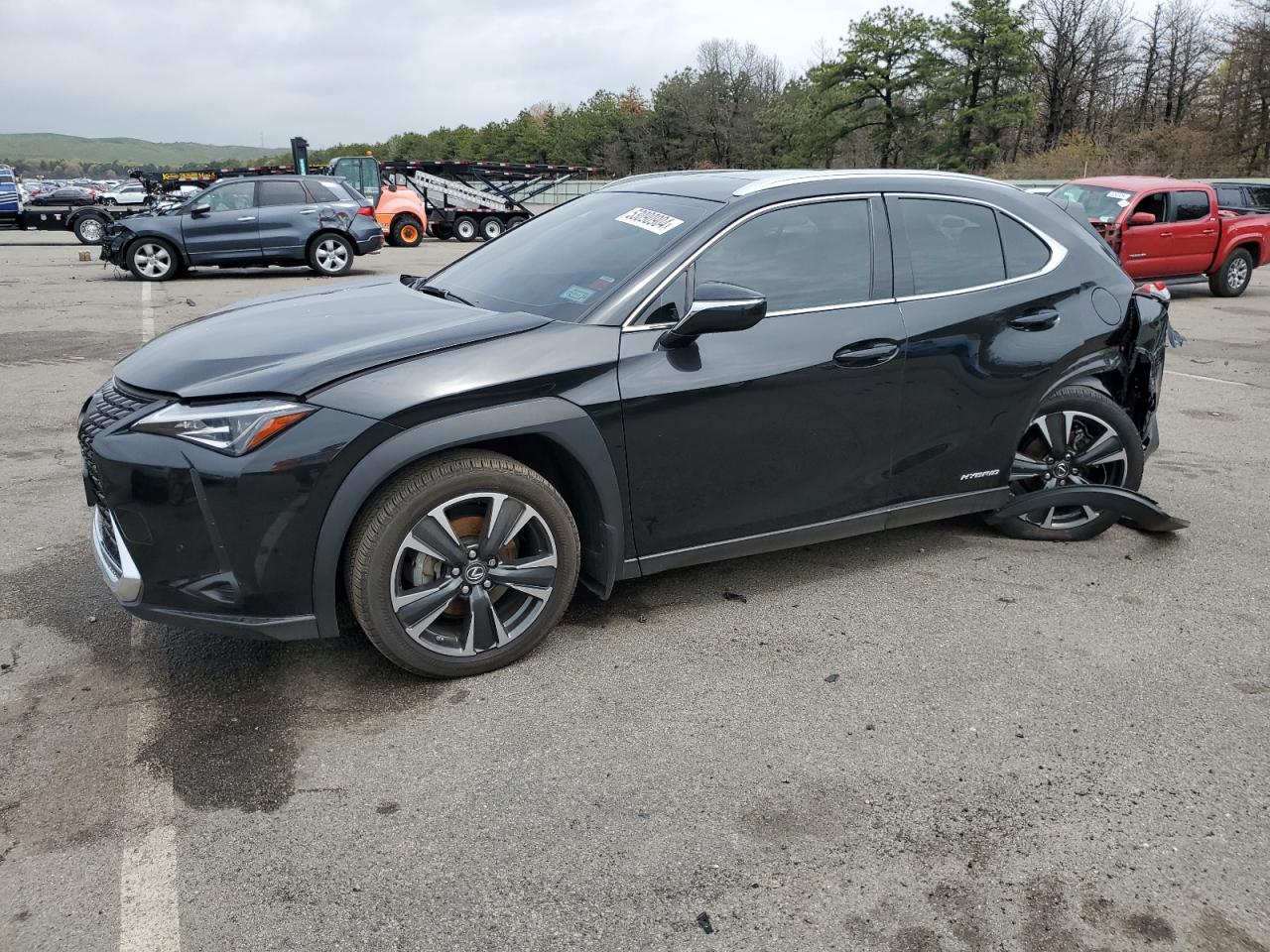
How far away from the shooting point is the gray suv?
16.2 meters

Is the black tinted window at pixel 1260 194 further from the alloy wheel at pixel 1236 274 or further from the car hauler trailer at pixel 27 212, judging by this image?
the car hauler trailer at pixel 27 212

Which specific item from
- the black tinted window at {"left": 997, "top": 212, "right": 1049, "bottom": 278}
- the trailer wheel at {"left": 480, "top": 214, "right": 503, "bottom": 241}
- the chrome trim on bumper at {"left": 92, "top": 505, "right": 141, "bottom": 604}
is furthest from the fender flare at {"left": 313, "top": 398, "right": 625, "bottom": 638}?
the trailer wheel at {"left": 480, "top": 214, "right": 503, "bottom": 241}

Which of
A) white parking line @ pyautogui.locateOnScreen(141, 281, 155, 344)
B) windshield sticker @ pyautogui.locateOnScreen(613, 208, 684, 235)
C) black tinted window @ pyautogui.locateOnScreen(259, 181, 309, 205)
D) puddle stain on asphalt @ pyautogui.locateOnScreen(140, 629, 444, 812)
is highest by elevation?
black tinted window @ pyautogui.locateOnScreen(259, 181, 309, 205)

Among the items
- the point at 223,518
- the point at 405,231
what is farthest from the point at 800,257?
the point at 405,231

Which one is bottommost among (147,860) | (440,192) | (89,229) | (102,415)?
(147,860)

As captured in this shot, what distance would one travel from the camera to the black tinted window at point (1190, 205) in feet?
47.6

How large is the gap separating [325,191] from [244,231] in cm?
155

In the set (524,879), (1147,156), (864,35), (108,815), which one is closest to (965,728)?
(524,879)

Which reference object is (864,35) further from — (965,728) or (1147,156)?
(965,728)

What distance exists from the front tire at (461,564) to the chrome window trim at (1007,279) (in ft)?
5.74

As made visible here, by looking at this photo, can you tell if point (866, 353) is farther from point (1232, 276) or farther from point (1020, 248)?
point (1232, 276)

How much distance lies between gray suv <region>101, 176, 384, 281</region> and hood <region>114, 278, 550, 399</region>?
44.7 feet

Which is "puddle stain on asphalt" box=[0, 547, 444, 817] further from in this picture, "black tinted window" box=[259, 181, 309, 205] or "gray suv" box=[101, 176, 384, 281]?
"black tinted window" box=[259, 181, 309, 205]

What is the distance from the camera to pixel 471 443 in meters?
3.26
